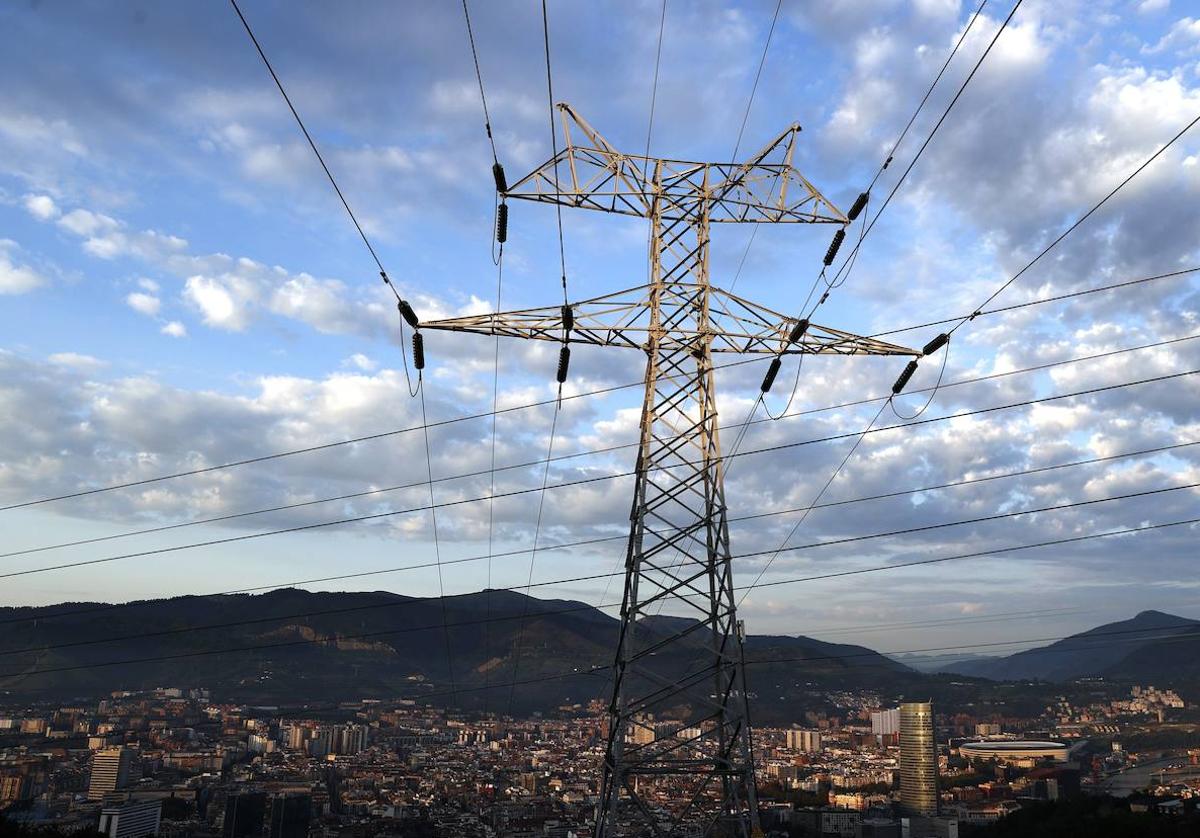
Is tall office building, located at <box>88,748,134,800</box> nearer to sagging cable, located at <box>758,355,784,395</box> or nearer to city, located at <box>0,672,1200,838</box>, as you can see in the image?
city, located at <box>0,672,1200,838</box>

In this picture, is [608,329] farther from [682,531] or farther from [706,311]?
[682,531]

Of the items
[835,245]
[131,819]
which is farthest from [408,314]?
[131,819]

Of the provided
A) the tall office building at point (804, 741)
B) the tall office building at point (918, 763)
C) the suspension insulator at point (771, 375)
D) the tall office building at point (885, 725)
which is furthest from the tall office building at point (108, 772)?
the tall office building at point (885, 725)

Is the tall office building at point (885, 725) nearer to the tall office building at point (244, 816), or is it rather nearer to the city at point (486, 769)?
the city at point (486, 769)

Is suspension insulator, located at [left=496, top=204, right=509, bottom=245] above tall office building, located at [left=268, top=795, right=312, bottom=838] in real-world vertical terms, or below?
above

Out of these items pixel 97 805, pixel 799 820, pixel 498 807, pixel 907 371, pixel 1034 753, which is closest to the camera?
pixel 907 371

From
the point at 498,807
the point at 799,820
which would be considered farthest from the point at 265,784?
the point at 799,820

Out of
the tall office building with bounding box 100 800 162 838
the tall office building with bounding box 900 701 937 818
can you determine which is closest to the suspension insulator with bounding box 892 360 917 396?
the tall office building with bounding box 100 800 162 838
